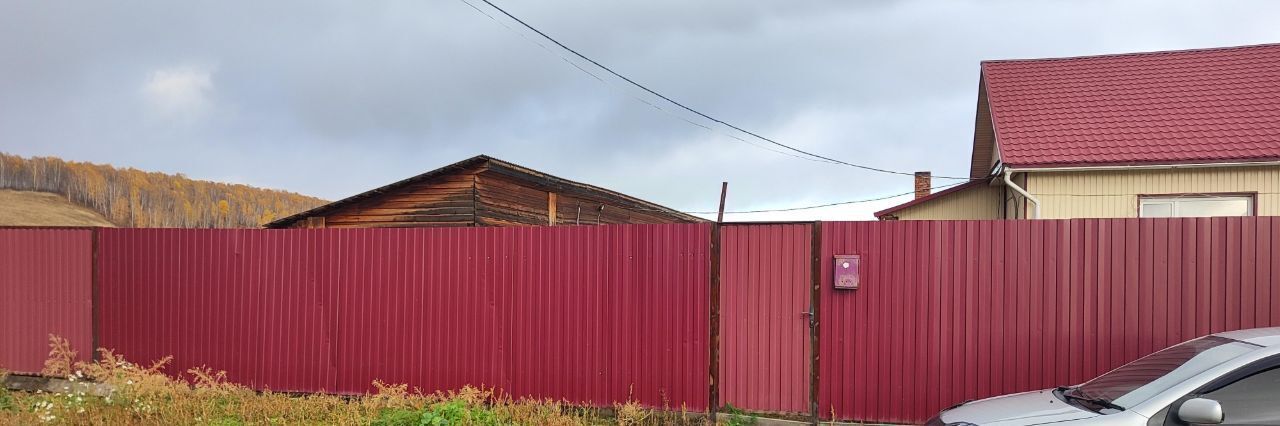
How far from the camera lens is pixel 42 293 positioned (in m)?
8.75

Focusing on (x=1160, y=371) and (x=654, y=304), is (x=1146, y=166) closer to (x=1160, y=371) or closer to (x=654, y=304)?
(x=1160, y=371)

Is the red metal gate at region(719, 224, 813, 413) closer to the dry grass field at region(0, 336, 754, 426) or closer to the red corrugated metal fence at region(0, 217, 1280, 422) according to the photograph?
the red corrugated metal fence at region(0, 217, 1280, 422)

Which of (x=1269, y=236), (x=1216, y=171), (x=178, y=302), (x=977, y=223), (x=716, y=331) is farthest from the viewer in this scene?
(x=1216, y=171)

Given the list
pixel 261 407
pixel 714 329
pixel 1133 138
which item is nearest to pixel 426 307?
pixel 261 407

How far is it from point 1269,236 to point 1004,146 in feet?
14.6

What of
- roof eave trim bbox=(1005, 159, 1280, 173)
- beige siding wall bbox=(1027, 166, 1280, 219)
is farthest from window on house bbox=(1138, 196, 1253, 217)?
roof eave trim bbox=(1005, 159, 1280, 173)

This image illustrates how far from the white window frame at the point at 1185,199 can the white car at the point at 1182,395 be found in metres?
5.76

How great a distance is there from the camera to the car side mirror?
12.1 ft

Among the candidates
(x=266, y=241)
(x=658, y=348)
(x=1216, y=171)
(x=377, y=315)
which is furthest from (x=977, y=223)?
(x=266, y=241)

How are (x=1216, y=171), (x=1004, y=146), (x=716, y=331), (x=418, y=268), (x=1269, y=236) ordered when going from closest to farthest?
(x=1269, y=236) → (x=716, y=331) → (x=418, y=268) → (x=1216, y=171) → (x=1004, y=146)

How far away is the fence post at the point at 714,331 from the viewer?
6.84 m

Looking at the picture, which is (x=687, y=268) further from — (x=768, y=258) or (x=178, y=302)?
(x=178, y=302)

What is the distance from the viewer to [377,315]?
7.76 metres

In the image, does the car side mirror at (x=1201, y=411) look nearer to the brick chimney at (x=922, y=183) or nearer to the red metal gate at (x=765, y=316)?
the red metal gate at (x=765, y=316)
